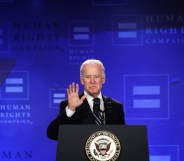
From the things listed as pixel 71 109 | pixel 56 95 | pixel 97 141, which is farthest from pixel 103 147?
pixel 56 95

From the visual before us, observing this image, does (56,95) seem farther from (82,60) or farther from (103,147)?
(103,147)

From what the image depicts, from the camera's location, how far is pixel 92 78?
2.18 metres

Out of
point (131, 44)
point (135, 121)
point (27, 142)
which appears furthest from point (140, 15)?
point (27, 142)

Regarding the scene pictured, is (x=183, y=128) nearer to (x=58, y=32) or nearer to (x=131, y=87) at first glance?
(x=131, y=87)

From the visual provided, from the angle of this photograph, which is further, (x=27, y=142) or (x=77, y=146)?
(x=27, y=142)

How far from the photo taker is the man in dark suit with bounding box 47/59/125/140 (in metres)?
1.98

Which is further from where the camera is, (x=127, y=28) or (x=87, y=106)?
(x=127, y=28)

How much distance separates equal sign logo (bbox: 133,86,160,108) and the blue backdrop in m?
0.01

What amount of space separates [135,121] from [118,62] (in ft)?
2.06

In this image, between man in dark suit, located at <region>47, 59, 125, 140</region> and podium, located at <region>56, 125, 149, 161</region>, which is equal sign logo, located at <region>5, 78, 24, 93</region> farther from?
podium, located at <region>56, 125, 149, 161</region>

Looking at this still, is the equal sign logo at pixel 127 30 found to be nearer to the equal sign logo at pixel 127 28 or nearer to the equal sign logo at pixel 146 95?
the equal sign logo at pixel 127 28

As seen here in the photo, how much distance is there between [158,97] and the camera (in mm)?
3916

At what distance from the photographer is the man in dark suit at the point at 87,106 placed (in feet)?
6.50

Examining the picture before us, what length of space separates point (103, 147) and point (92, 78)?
619 mm
